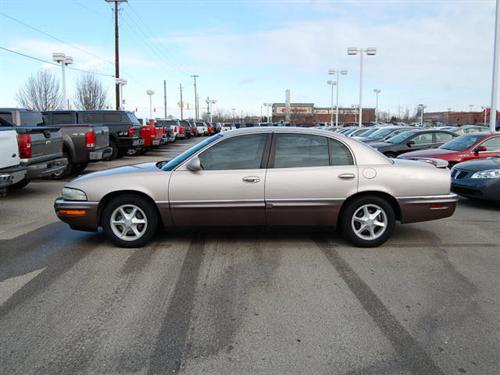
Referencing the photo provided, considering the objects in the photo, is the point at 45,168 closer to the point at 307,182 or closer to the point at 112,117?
the point at 307,182

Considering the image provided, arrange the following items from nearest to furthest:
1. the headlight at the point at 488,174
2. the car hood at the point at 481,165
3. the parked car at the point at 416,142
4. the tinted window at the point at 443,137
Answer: the headlight at the point at 488,174 → the car hood at the point at 481,165 → the parked car at the point at 416,142 → the tinted window at the point at 443,137

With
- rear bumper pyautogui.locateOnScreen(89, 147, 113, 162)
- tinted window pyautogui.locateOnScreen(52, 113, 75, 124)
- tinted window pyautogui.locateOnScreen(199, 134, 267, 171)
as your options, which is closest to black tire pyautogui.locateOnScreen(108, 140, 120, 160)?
tinted window pyautogui.locateOnScreen(52, 113, 75, 124)

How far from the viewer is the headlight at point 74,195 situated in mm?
5785

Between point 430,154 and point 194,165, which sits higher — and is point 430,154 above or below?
→ below

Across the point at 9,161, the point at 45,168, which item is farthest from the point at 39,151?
the point at 9,161

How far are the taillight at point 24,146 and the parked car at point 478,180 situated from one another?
8.30 metres

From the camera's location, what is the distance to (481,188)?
839 centimetres

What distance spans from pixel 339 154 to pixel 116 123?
550 inches

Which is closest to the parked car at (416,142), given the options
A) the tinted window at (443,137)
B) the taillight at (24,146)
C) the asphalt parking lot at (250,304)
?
the tinted window at (443,137)

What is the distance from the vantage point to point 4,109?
11617 mm

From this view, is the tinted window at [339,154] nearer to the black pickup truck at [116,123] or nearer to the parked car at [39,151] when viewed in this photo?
the parked car at [39,151]

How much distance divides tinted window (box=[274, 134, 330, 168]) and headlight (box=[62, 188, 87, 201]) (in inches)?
96.5

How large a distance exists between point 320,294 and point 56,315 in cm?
232

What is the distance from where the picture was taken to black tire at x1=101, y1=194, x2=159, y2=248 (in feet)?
18.8
